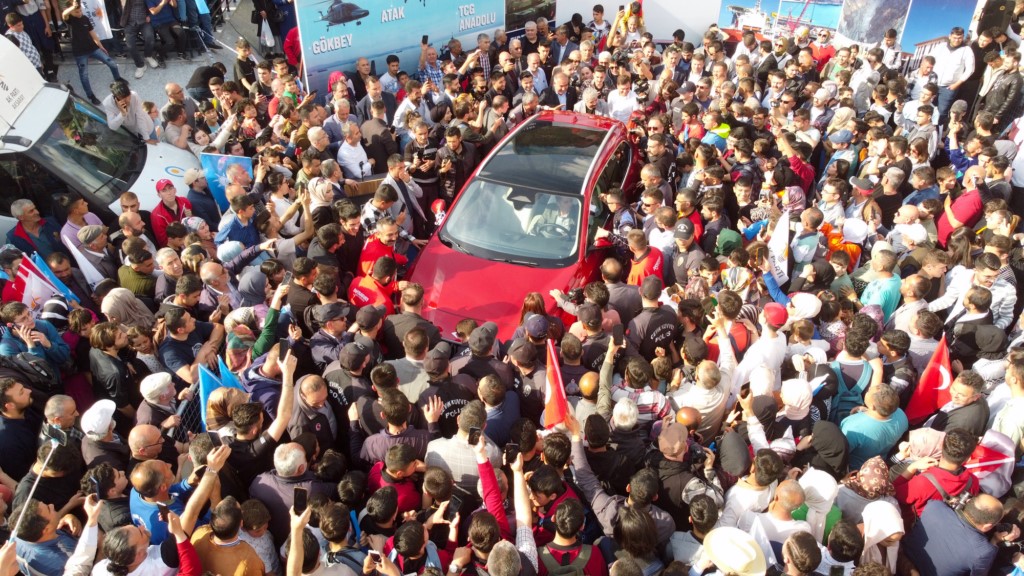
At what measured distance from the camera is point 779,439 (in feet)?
14.7

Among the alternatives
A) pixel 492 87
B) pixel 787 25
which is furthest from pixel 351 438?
pixel 787 25

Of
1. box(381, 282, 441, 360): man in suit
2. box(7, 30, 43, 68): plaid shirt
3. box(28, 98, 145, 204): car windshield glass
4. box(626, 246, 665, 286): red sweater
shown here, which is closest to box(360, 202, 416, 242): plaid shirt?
box(381, 282, 441, 360): man in suit

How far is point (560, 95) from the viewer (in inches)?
422

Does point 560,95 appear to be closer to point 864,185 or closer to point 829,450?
point 864,185

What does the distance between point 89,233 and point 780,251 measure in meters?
6.22

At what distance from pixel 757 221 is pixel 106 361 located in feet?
20.1

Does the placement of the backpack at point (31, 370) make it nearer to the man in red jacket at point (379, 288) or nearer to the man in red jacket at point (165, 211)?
the man in red jacket at point (165, 211)

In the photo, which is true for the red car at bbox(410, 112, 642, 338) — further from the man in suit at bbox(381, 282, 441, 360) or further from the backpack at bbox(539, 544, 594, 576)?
the backpack at bbox(539, 544, 594, 576)

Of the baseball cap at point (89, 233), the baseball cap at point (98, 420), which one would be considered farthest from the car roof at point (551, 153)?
the baseball cap at point (98, 420)

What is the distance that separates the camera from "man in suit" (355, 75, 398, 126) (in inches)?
363

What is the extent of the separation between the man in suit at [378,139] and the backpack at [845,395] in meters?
5.75

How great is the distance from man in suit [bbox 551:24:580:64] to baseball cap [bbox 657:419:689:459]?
9.70 m

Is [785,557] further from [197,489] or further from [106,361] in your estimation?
[106,361]

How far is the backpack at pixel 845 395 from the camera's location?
16.3 feet
